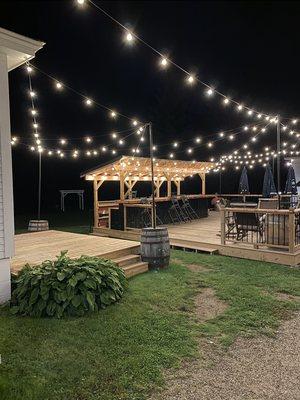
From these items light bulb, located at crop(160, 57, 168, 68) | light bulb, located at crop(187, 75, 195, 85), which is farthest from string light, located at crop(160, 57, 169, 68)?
light bulb, located at crop(187, 75, 195, 85)

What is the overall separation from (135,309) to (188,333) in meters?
0.82

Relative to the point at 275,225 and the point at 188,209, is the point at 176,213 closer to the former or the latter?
the point at 188,209

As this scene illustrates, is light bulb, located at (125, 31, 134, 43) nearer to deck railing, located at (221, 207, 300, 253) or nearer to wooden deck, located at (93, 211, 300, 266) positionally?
deck railing, located at (221, 207, 300, 253)

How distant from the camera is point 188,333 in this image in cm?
322

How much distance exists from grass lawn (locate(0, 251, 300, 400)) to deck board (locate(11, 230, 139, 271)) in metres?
1.01

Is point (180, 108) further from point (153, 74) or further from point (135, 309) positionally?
point (135, 309)

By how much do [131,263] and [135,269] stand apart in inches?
10.6

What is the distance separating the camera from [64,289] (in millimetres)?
3725

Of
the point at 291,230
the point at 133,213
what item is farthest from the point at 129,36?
the point at 133,213

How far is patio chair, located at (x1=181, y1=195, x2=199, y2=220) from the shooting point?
486 inches

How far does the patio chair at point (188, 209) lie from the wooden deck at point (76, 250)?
19.9ft

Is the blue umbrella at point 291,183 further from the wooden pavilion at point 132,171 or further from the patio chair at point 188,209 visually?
the wooden pavilion at point 132,171

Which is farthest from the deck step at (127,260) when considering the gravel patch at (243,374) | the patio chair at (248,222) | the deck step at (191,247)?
the patio chair at (248,222)

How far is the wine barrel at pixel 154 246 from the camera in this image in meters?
5.51
